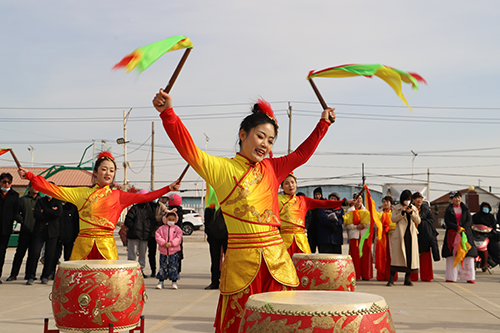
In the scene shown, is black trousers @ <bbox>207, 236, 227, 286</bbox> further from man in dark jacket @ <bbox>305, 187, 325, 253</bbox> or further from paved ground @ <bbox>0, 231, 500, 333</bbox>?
man in dark jacket @ <bbox>305, 187, 325, 253</bbox>

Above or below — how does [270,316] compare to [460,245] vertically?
above

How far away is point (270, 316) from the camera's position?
205 cm

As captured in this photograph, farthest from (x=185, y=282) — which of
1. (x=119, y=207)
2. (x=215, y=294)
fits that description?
(x=119, y=207)

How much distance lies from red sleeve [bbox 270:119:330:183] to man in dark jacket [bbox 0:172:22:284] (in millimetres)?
7932

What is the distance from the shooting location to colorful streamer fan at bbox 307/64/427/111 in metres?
3.12

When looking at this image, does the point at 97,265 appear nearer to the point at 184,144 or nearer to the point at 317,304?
the point at 184,144

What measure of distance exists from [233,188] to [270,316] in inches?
43.4

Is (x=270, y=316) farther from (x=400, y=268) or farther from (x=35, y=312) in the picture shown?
(x=400, y=268)

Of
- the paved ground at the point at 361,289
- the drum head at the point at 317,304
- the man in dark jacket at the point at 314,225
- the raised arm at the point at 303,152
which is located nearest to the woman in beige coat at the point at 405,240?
the paved ground at the point at 361,289

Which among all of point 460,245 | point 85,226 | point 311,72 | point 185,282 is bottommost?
point 185,282

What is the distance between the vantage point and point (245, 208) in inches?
118

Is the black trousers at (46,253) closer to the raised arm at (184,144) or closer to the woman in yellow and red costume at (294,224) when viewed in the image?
the woman in yellow and red costume at (294,224)

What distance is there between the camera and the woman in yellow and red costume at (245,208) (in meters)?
2.87

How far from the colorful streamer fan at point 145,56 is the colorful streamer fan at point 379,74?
1087 mm
